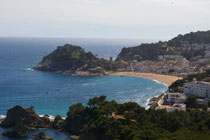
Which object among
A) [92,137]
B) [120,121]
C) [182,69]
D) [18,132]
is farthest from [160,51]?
[92,137]

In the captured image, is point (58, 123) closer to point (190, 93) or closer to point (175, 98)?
point (175, 98)

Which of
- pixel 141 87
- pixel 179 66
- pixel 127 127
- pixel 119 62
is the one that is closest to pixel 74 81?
pixel 141 87

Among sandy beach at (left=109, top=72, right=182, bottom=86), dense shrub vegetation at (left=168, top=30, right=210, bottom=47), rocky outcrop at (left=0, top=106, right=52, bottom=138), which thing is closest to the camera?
rocky outcrop at (left=0, top=106, right=52, bottom=138)

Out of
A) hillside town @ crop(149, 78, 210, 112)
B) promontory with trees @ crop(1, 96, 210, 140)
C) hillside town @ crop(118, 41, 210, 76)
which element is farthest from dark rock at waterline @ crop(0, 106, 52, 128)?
hillside town @ crop(118, 41, 210, 76)

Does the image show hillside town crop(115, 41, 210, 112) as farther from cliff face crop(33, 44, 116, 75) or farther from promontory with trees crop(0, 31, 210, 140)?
cliff face crop(33, 44, 116, 75)

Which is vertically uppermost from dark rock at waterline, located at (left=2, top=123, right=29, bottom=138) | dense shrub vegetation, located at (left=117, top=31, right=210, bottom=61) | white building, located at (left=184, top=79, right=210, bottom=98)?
dense shrub vegetation, located at (left=117, top=31, right=210, bottom=61)

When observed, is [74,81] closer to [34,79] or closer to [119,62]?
[34,79]

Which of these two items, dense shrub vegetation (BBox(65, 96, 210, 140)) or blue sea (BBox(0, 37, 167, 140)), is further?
blue sea (BBox(0, 37, 167, 140))
